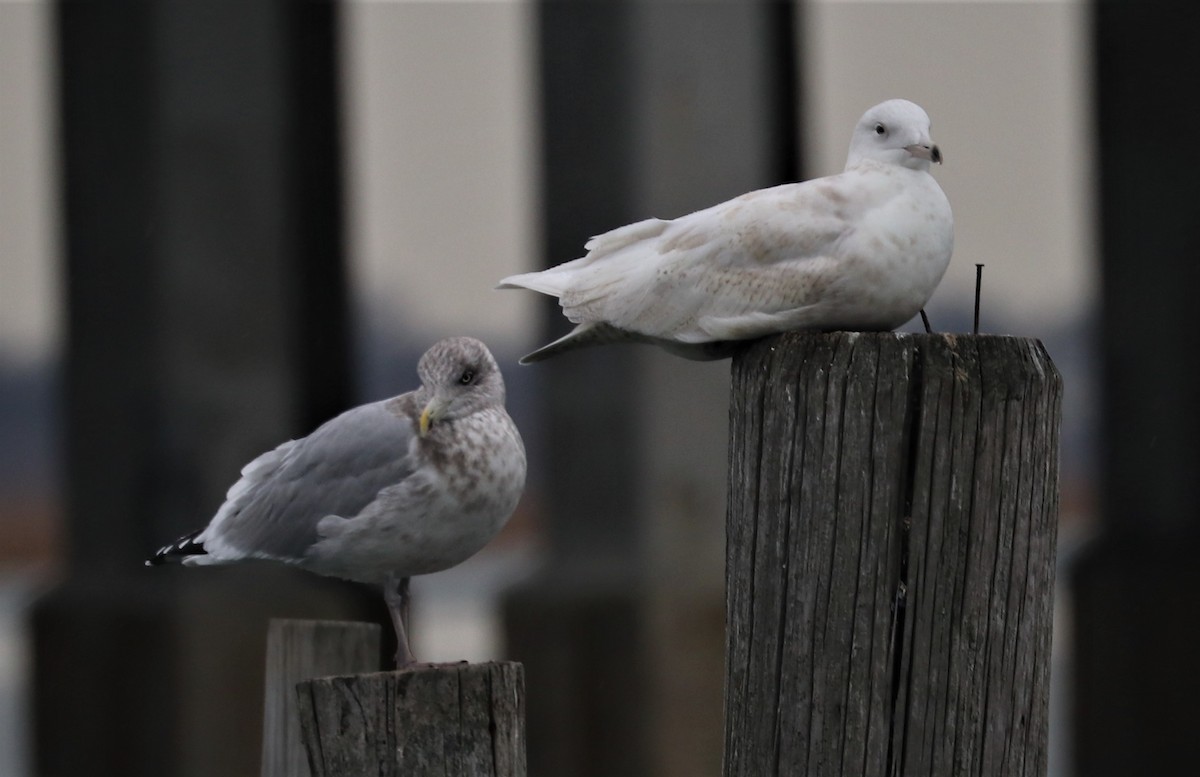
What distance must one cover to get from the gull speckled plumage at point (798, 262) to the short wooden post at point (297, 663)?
139cm

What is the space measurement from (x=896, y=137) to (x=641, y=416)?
6.67m

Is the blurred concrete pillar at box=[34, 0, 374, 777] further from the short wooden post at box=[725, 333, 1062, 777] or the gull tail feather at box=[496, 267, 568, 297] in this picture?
the short wooden post at box=[725, 333, 1062, 777]

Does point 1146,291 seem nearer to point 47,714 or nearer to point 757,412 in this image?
point 47,714

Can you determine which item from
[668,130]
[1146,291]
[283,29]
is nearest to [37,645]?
[283,29]

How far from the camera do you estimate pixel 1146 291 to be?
35.2 ft

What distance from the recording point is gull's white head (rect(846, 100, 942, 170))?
3.94 m

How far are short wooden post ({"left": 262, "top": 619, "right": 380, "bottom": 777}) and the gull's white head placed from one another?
204cm

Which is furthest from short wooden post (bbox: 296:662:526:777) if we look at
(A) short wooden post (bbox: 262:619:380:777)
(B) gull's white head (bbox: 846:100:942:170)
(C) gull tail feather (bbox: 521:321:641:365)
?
(B) gull's white head (bbox: 846:100:942:170)

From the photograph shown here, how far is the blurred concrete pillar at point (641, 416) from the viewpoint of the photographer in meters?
10.5

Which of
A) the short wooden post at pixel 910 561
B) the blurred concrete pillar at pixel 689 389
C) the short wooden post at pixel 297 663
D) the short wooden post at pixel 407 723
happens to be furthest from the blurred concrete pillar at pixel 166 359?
the short wooden post at pixel 910 561

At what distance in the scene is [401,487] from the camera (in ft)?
15.1

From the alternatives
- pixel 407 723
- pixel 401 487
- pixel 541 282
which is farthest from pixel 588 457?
pixel 407 723

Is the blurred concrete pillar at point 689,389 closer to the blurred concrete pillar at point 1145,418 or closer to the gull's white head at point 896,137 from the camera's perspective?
the blurred concrete pillar at point 1145,418

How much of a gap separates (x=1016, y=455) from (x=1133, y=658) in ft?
24.8
